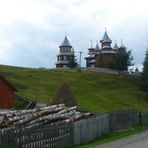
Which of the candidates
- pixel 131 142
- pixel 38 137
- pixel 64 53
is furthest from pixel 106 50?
pixel 38 137

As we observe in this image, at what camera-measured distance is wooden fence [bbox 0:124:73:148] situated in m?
19.8

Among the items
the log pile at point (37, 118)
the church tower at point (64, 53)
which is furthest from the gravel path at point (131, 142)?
the church tower at point (64, 53)

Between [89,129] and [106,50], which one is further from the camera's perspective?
[106,50]

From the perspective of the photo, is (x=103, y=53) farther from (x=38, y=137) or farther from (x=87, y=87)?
(x=38, y=137)

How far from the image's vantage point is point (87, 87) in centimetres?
9419

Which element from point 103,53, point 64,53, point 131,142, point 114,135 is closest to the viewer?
point 131,142

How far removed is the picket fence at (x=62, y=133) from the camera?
20047 millimetres

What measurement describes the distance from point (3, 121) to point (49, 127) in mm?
7447

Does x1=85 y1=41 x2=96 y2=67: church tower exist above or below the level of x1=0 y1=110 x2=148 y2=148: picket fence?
above

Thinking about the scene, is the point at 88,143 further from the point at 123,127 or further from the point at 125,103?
the point at 125,103

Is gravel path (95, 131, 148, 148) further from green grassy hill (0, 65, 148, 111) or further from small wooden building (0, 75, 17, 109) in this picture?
green grassy hill (0, 65, 148, 111)

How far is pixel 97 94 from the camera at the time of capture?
8550 cm

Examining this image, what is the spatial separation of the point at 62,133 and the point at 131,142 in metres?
3.91

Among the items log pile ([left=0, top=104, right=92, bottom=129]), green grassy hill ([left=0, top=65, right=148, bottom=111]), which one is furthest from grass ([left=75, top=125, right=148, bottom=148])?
green grassy hill ([left=0, top=65, right=148, bottom=111])
